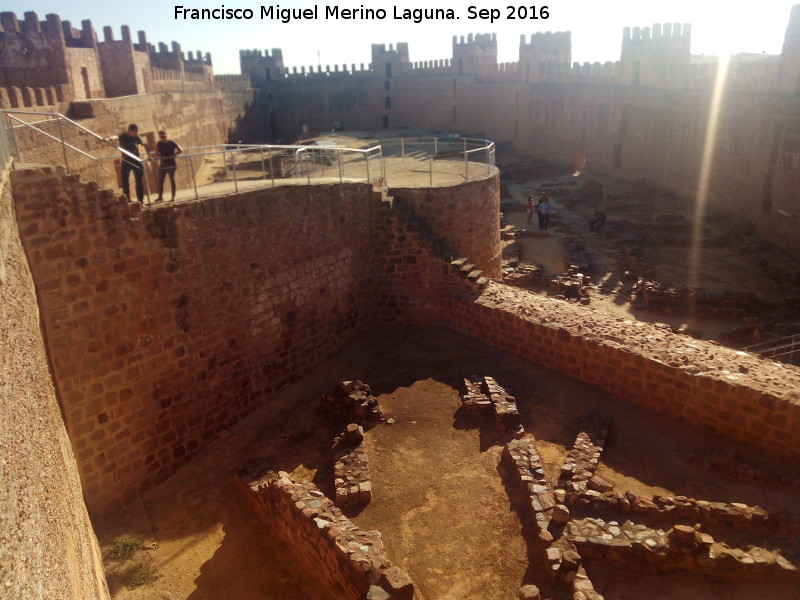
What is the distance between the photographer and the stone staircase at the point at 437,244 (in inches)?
512

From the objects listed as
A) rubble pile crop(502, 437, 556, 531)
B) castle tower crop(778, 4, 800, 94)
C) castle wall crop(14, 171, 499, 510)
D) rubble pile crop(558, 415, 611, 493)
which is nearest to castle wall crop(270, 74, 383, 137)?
castle tower crop(778, 4, 800, 94)

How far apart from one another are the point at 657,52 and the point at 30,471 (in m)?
32.4

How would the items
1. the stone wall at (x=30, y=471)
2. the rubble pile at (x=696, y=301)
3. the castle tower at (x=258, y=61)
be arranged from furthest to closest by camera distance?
1. the castle tower at (x=258, y=61)
2. the rubble pile at (x=696, y=301)
3. the stone wall at (x=30, y=471)

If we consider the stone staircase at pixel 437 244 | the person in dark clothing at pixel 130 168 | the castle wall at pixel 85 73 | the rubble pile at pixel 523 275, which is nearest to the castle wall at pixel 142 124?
the person in dark clothing at pixel 130 168

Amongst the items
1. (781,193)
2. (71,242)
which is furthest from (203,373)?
(781,193)

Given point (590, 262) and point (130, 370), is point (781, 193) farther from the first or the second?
point (130, 370)

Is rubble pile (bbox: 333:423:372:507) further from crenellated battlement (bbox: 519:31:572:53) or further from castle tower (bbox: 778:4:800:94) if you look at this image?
crenellated battlement (bbox: 519:31:572:53)

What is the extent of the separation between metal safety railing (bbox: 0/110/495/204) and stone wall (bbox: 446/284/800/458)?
3.89 m

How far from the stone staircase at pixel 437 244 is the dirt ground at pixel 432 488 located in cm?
223

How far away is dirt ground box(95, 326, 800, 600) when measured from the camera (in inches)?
284

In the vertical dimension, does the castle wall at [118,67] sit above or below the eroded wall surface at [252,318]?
above

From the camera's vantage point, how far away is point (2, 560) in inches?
117

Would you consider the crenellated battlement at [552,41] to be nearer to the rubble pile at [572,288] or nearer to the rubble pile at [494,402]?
the rubble pile at [572,288]

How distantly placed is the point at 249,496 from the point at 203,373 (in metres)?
2.17
